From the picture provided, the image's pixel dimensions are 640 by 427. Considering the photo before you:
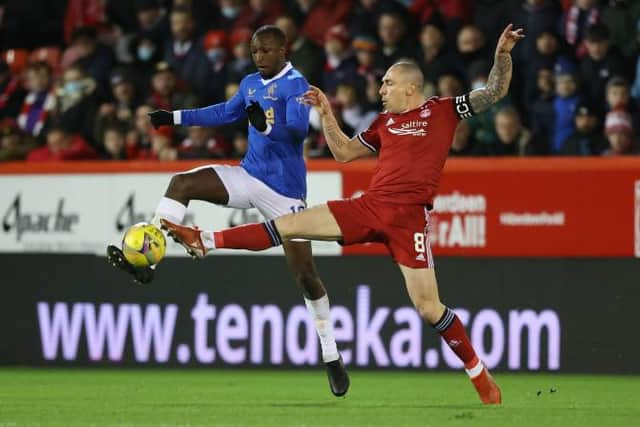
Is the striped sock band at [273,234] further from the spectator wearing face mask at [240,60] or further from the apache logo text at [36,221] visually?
the spectator wearing face mask at [240,60]

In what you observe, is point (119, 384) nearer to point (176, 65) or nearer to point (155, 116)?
point (155, 116)

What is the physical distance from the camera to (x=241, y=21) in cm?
1670

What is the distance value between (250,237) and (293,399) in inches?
62.7

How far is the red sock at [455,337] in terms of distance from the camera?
30.1ft

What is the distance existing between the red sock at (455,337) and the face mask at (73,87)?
8337 mm

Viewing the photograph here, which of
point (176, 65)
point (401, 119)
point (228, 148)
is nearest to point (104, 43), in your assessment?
point (176, 65)

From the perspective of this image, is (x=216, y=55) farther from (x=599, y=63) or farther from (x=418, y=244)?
(x=418, y=244)

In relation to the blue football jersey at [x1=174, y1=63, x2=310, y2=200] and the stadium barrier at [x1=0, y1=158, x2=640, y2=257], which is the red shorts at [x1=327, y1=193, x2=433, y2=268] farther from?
the stadium barrier at [x1=0, y1=158, x2=640, y2=257]

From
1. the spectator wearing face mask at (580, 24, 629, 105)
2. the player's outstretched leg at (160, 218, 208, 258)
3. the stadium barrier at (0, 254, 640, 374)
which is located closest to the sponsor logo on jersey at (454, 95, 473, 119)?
the player's outstretched leg at (160, 218, 208, 258)

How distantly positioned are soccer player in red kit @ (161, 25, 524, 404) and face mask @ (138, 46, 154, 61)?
7925mm

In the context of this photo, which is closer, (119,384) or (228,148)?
(119,384)

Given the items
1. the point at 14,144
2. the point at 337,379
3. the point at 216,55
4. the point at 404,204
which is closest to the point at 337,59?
the point at 216,55

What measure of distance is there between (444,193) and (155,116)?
3.61 meters

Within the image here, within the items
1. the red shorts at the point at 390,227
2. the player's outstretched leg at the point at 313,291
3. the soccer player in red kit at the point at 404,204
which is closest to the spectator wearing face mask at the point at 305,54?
the player's outstretched leg at the point at 313,291
